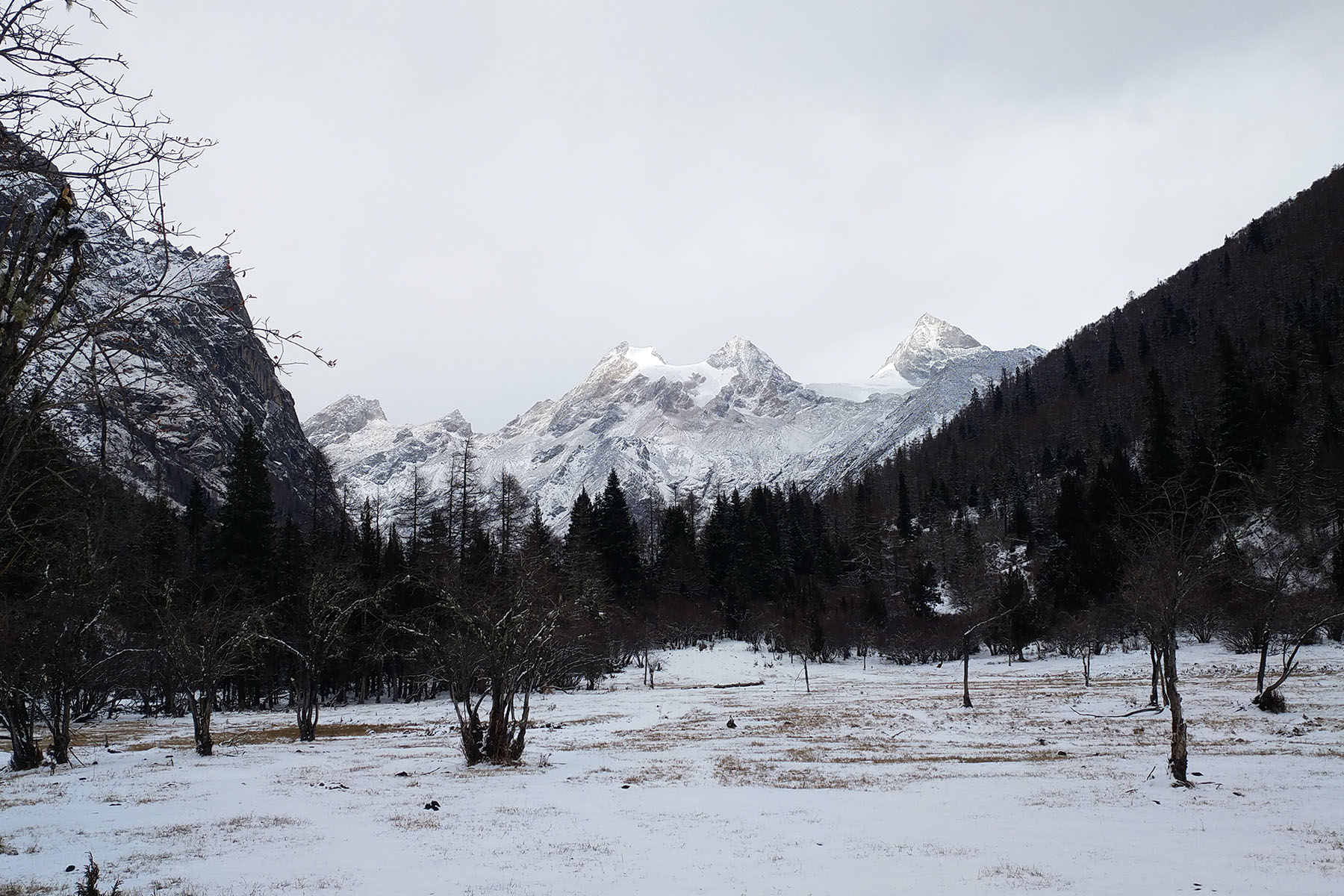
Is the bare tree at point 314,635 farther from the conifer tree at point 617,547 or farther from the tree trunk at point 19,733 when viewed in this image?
the conifer tree at point 617,547

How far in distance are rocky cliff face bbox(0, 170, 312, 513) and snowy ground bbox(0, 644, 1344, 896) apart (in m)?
6.71

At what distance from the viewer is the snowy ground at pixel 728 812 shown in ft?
31.8

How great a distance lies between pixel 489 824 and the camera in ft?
43.7

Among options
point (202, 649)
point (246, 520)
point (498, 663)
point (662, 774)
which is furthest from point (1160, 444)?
point (202, 649)

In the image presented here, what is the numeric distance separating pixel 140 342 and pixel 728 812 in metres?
12.7

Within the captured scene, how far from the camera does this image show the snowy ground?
9.69 m

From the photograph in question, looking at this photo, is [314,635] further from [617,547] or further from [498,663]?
[617,547]

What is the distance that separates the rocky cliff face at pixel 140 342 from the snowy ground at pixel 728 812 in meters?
6.71

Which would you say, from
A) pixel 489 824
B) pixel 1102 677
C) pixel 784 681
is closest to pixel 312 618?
pixel 489 824

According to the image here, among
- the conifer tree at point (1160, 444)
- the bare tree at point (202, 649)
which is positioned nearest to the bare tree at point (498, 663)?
the bare tree at point (202, 649)

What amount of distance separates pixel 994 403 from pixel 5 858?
183 metres

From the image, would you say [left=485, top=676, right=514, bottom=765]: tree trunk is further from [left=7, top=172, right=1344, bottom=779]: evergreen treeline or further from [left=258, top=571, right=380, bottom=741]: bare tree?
[left=258, top=571, right=380, bottom=741]: bare tree

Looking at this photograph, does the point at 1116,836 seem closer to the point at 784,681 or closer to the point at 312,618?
the point at 312,618

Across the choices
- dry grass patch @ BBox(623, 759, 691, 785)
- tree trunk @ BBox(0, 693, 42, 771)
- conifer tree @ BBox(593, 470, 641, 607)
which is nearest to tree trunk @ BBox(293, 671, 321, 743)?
tree trunk @ BBox(0, 693, 42, 771)
